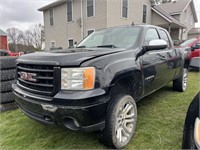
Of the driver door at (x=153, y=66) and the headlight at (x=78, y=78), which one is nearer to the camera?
the headlight at (x=78, y=78)

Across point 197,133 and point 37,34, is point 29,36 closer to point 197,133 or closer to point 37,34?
point 37,34

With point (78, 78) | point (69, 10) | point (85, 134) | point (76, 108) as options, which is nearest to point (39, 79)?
point (78, 78)

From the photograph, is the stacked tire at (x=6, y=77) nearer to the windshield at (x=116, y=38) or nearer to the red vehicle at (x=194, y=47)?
the windshield at (x=116, y=38)

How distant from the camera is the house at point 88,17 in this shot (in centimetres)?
1416

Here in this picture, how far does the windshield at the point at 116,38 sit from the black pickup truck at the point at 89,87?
85 millimetres

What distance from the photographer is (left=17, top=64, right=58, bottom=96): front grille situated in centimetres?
224

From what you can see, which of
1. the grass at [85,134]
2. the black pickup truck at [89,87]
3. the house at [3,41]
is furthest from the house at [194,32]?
the black pickup truck at [89,87]

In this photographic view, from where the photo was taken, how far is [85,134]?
3.00 m

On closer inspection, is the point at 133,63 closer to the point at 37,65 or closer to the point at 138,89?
the point at 138,89

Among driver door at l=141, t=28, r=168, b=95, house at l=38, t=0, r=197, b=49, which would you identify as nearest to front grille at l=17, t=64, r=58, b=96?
driver door at l=141, t=28, r=168, b=95

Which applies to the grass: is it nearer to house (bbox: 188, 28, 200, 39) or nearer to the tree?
house (bbox: 188, 28, 200, 39)

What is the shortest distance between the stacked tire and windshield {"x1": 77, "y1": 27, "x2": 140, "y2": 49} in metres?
1.81

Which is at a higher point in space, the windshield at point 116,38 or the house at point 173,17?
the house at point 173,17

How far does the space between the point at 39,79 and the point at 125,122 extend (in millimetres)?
1387
